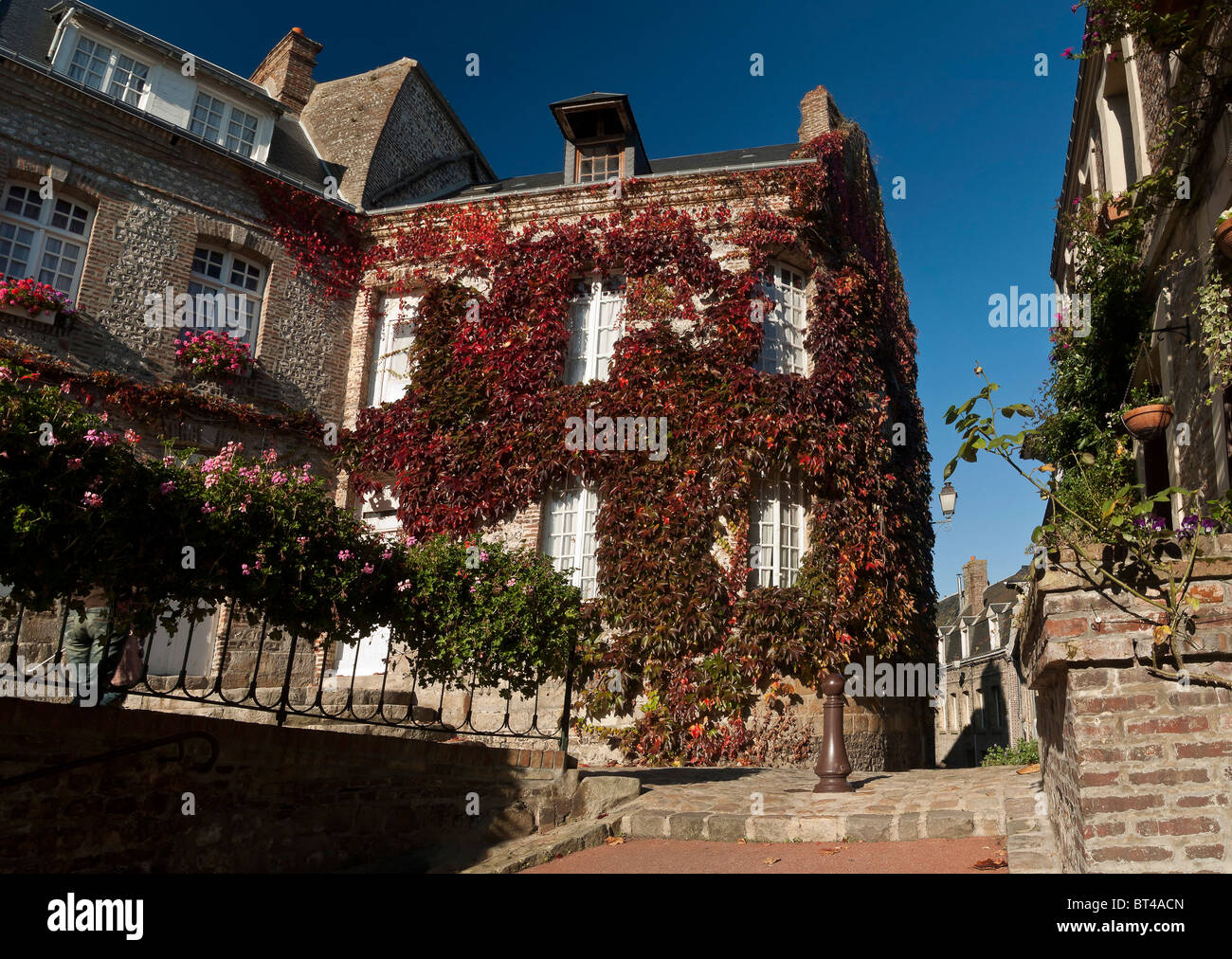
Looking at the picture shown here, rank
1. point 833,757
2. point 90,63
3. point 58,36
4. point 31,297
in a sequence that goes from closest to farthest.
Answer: point 833,757
point 31,297
point 58,36
point 90,63

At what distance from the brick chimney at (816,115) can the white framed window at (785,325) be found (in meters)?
2.70

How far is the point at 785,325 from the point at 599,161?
451 cm

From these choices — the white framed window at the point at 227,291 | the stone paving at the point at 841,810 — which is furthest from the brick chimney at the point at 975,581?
the white framed window at the point at 227,291

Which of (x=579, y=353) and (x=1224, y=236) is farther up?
(x=579, y=353)

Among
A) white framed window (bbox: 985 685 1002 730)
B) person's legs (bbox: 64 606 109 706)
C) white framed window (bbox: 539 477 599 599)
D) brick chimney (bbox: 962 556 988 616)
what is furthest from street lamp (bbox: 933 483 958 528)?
brick chimney (bbox: 962 556 988 616)

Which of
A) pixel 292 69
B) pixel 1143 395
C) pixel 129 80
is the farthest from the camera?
pixel 292 69

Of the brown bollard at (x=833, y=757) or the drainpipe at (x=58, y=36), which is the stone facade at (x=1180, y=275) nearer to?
the brown bollard at (x=833, y=757)

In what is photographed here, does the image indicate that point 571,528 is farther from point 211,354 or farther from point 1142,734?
point 1142,734

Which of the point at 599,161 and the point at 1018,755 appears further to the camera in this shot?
the point at 599,161

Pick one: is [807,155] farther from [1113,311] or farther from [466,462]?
[466,462]

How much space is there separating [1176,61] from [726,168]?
20.4ft

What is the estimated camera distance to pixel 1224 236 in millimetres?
5027

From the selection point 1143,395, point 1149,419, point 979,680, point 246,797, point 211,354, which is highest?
point 211,354

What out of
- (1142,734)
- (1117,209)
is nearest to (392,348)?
(1117,209)
